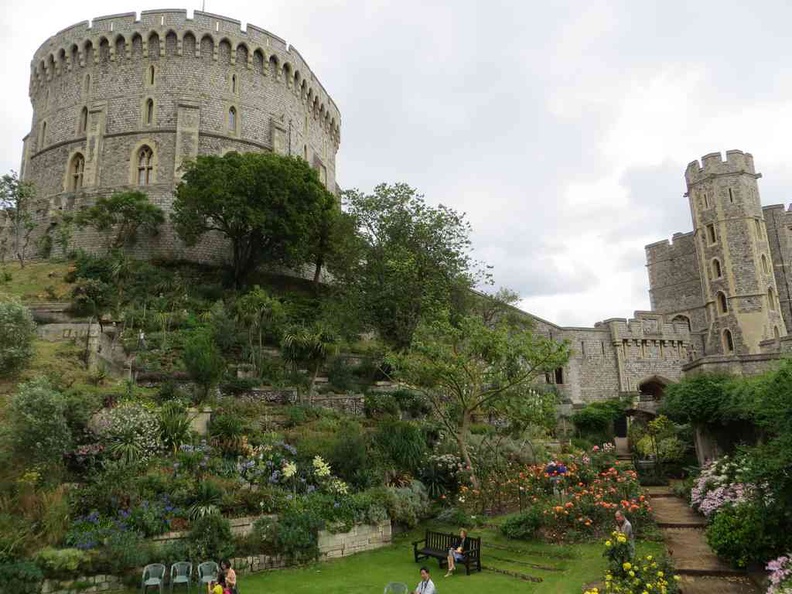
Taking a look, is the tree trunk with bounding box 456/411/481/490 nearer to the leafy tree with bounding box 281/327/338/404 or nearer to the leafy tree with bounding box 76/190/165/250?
the leafy tree with bounding box 281/327/338/404

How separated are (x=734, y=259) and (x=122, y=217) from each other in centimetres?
4023

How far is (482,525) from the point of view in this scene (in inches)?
545

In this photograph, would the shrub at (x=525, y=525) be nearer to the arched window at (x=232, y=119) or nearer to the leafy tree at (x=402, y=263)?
the leafy tree at (x=402, y=263)

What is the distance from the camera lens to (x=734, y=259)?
4175 cm

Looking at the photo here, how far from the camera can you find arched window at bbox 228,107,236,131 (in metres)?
37.8

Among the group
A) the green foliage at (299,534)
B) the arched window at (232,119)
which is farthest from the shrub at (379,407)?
the arched window at (232,119)

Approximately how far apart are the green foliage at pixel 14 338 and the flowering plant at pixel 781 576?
16572mm

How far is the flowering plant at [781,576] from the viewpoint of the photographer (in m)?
7.66

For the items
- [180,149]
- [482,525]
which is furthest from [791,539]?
[180,149]

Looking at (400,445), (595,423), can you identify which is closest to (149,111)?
(400,445)

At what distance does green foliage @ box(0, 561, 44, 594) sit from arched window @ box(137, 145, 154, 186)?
30687 millimetres

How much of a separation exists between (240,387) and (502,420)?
9345mm

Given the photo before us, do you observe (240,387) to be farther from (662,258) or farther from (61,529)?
(662,258)

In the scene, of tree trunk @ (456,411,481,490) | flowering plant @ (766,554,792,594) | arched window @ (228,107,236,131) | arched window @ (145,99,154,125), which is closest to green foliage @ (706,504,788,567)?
flowering plant @ (766,554,792,594)
